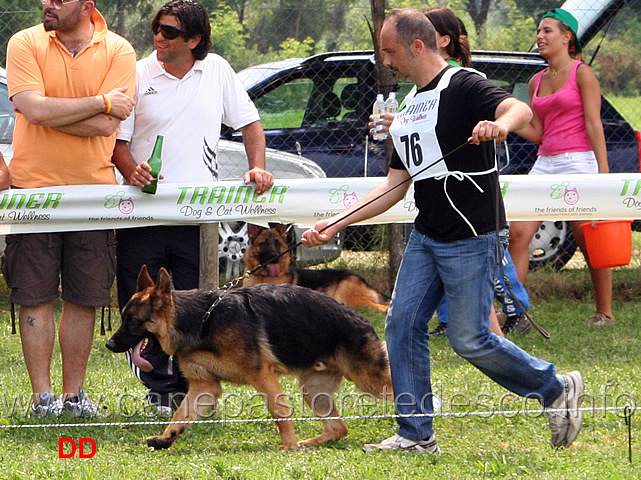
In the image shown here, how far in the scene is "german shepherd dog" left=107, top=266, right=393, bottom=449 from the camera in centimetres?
434

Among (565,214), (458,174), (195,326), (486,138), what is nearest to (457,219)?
(458,174)

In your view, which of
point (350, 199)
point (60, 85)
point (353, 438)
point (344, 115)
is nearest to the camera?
point (353, 438)

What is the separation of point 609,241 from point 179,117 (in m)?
3.42

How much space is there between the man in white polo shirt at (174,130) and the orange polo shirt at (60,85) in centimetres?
14

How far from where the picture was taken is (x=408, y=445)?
13.5 ft

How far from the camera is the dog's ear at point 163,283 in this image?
14.0ft

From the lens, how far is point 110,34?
15.9 ft

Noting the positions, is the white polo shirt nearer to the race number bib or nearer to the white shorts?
the race number bib

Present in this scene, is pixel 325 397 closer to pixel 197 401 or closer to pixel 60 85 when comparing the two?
pixel 197 401

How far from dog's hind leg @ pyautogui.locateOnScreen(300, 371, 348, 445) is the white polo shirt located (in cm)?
130

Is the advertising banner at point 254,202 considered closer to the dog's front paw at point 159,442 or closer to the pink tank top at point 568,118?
the pink tank top at point 568,118

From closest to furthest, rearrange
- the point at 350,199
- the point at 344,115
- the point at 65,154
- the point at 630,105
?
1. the point at 65,154
2. the point at 350,199
3. the point at 344,115
4. the point at 630,105

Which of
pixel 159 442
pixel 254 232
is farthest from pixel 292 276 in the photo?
pixel 159 442

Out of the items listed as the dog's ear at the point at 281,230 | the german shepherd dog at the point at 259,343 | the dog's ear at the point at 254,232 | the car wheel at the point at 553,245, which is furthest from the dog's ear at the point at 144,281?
the car wheel at the point at 553,245
